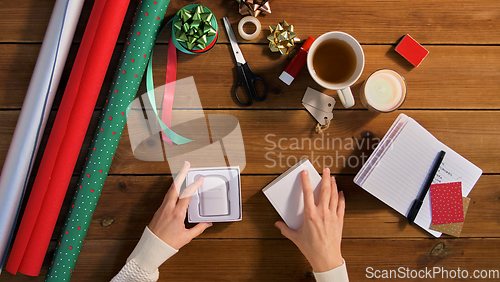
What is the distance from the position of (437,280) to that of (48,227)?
41.0 inches

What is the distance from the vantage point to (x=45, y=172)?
67cm

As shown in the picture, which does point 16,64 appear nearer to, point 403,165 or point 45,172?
point 45,172

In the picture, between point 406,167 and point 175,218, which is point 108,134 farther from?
point 406,167

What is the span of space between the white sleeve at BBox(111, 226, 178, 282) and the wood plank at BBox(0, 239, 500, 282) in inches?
2.3

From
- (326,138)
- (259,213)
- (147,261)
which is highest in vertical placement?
(326,138)

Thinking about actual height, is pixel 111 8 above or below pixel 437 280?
above

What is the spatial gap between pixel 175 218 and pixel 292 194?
0.99 feet

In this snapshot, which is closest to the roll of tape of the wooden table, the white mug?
the wooden table

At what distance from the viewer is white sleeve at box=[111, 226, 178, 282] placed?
2.24ft

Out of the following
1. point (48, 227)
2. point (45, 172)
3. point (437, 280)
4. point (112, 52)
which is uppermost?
point (112, 52)

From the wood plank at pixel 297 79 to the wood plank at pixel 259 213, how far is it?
0.72ft

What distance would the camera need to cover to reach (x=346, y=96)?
68 centimetres

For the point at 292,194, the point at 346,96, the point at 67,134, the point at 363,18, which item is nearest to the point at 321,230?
the point at 292,194

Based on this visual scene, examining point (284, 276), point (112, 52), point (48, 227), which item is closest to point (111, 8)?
point (112, 52)
